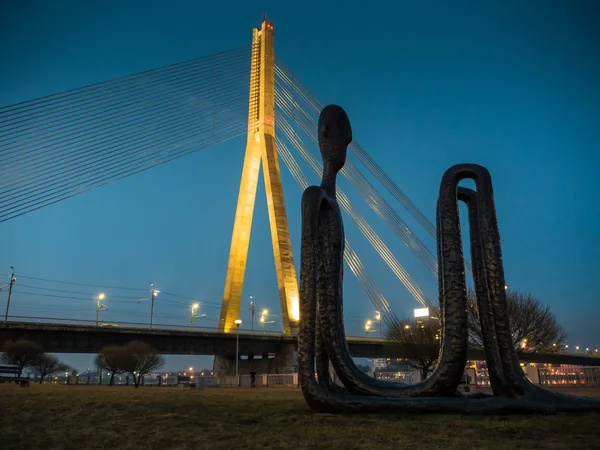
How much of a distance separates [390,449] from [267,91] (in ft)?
88.0

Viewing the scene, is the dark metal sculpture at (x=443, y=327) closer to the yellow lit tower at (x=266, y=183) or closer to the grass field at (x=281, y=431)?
the grass field at (x=281, y=431)

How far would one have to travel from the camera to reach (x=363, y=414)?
24.8 feet

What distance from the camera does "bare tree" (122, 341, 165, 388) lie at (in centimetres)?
2608

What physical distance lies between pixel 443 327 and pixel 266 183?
72.7 ft

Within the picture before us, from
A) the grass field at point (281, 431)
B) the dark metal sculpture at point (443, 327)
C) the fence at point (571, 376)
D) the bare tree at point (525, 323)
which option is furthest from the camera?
the fence at point (571, 376)

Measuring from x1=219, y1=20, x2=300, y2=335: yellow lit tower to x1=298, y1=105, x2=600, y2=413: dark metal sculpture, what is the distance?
20067 mm

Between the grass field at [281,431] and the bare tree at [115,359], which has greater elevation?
the bare tree at [115,359]

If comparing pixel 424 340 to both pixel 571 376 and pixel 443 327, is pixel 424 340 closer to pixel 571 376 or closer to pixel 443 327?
pixel 571 376

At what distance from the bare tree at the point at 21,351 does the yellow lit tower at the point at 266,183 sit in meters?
10.9

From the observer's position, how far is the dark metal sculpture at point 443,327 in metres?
7.57

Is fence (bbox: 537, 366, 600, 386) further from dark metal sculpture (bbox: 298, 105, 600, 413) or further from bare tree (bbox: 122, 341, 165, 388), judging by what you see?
dark metal sculpture (bbox: 298, 105, 600, 413)

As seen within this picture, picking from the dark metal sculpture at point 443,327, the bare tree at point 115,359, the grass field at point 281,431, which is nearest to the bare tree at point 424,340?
the bare tree at point 115,359

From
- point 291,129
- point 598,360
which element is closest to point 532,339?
point 291,129

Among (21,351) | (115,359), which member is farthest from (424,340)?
(21,351)
